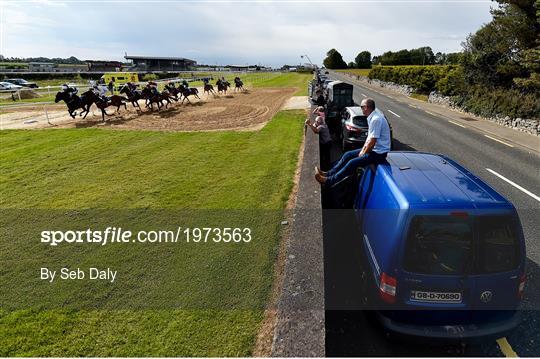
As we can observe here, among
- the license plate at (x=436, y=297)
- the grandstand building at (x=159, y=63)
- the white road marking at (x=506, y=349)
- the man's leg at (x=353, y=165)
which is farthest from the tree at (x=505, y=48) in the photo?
the grandstand building at (x=159, y=63)

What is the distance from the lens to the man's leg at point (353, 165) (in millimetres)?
6473

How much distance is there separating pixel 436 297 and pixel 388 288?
1.73ft

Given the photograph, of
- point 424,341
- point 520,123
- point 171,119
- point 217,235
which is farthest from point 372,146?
point 520,123

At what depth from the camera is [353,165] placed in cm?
667

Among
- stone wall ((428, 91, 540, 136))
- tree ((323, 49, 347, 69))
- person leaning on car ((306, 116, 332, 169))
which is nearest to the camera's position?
person leaning on car ((306, 116, 332, 169))

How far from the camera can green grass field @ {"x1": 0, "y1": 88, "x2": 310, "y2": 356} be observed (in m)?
4.19

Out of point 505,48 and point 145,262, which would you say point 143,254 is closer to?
point 145,262

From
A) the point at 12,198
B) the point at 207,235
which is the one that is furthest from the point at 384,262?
the point at 12,198

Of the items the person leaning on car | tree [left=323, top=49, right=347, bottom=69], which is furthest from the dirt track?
tree [left=323, top=49, right=347, bottom=69]

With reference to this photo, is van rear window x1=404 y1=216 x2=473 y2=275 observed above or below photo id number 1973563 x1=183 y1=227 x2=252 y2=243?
above

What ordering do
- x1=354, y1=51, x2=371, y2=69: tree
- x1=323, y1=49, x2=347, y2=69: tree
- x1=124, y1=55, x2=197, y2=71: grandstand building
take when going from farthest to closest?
x1=323, y1=49, x2=347, y2=69: tree < x1=354, y1=51, x2=371, y2=69: tree < x1=124, y1=55, x2=197, y2=71: grandstand building

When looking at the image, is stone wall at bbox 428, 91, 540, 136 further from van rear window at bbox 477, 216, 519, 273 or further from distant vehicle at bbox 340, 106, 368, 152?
van rear window at bbox 477, 216, 519, 273

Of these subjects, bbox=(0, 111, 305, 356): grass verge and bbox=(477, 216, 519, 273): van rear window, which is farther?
bbox=(0, 111, 305, 356): grass verge

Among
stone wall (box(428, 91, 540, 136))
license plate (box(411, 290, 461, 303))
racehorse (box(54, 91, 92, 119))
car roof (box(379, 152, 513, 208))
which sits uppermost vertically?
racehorse (box(54, 91, 92, 119))
